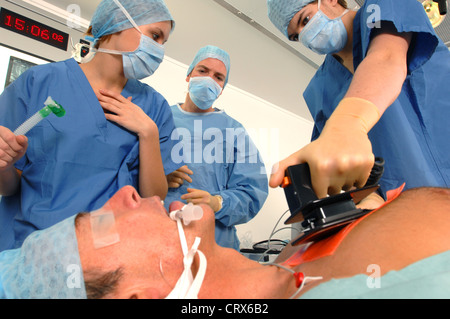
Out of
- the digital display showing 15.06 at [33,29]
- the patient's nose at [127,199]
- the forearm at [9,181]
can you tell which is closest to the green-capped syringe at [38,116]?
the forearm at [9,181]

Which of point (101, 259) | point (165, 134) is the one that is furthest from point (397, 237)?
point (165, 134)

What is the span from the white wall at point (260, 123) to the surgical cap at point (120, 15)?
142 cm

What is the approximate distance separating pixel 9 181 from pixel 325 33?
144 cm

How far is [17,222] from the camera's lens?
102 cm

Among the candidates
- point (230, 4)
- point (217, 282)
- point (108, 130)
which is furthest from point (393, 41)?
point (230, 4)

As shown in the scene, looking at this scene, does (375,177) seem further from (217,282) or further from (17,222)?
(17,222)

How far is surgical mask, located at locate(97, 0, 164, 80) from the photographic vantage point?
4.25ft

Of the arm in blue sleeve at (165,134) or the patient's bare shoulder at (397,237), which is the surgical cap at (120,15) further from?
the patient's bare shoulder at (397,237)

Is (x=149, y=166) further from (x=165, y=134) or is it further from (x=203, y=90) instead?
(x=203, y=90)

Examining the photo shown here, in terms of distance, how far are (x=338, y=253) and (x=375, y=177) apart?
24 centimetres

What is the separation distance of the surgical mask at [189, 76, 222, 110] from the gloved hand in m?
1.27

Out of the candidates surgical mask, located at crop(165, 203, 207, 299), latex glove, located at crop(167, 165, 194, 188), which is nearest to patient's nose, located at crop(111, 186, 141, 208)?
surgical mask, located at crop(165, 203, 207, 299)

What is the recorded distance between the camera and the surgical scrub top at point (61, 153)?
1.02 metres

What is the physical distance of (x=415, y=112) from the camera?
45.3 inches
